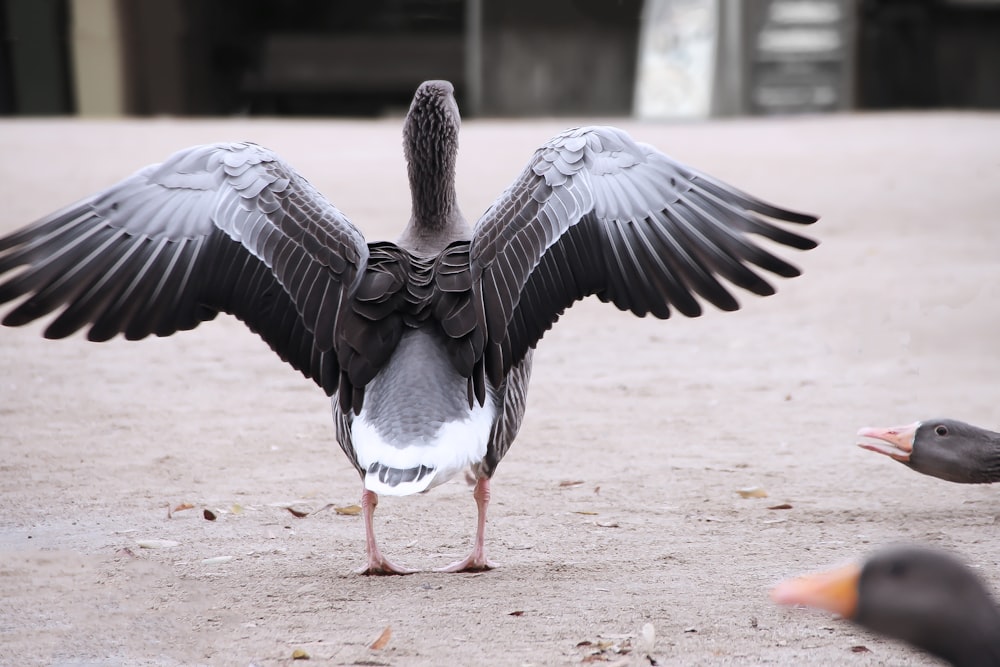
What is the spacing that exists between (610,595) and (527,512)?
46.9 inches

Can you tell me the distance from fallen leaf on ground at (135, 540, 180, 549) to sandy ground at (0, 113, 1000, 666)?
5 cm

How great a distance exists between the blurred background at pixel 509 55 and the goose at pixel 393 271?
47.9 ft

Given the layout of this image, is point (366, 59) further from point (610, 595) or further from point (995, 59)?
point (610, 595)

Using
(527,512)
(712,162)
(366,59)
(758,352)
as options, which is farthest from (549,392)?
(366,59)

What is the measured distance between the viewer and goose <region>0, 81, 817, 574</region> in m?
4.40

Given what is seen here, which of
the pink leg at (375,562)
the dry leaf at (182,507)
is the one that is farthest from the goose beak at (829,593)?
the dry leaf at (182,507)

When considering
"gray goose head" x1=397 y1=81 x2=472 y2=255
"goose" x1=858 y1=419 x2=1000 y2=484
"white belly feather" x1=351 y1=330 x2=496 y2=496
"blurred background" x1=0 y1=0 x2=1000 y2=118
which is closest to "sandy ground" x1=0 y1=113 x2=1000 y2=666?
"goose" x1=858 y1=419 x2=1000 y2=484

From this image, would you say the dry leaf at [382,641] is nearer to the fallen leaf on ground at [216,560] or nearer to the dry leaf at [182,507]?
the fallen leaf on ground at [216,560]

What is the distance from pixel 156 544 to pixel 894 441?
303 cm

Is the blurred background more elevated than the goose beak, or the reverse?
the blurred background

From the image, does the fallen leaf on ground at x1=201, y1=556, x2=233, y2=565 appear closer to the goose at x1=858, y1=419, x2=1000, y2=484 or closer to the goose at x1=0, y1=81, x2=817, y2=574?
the goose at x1=0, y1=81, x2=817, y2=574

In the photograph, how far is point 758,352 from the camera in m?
Result: 8.39

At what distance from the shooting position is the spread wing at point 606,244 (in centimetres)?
444

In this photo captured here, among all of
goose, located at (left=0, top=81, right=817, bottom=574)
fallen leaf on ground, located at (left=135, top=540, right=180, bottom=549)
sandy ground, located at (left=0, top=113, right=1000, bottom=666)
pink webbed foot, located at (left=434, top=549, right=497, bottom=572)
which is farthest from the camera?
fallen leaf on ground, located at (left=135, top=540, right=180, bottom=549)
